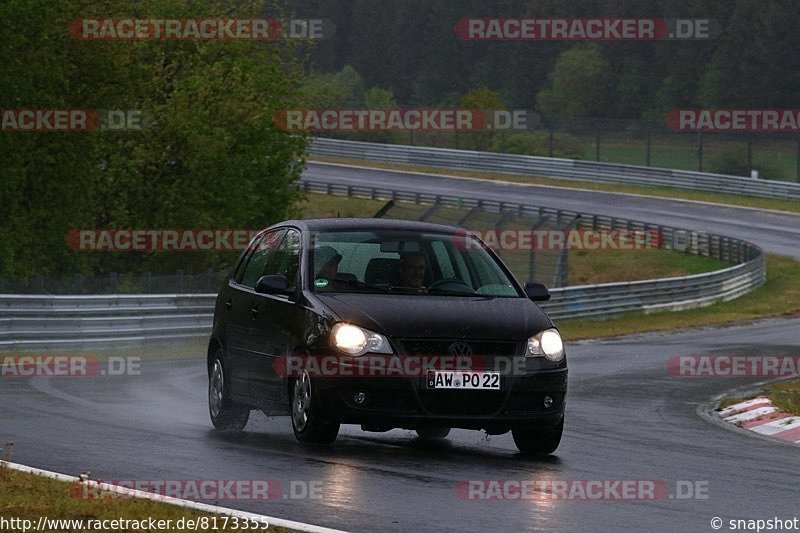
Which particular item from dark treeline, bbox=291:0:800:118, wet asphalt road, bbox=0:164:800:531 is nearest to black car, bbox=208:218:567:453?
wet asphalt road, bbox=0:164:800:531

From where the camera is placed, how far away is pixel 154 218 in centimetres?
3438

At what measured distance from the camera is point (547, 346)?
33.3 feet

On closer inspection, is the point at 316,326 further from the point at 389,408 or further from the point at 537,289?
the point at 537,289

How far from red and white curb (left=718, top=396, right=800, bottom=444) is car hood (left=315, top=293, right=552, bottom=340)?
359 centimetres

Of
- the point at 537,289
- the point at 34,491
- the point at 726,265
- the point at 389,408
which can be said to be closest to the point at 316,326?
the point at 389,408

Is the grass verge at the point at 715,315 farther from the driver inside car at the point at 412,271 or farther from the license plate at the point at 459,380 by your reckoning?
the license plate at the point at 459,380

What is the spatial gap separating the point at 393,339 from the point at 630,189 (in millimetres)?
53066

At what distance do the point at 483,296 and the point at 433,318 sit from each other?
0.84 m

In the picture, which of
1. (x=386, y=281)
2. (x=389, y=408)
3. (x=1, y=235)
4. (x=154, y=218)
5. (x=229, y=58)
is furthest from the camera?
(x=229, y=58)

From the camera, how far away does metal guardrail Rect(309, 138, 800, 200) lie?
195 ft

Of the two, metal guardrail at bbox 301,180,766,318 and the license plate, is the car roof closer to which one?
the license plate

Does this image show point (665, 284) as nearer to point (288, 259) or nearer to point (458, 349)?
point (288, 259)

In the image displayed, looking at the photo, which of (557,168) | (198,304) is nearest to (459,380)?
(198,304)

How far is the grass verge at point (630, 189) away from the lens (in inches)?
2256
